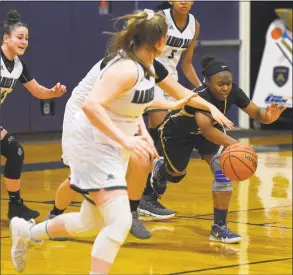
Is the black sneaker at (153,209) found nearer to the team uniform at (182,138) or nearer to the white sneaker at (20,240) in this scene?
the team uniform at (182,138)

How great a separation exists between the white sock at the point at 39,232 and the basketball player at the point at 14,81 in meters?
1.72

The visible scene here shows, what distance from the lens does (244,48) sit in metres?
15.0

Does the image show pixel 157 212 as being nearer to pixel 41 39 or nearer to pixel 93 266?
pixel 93 266

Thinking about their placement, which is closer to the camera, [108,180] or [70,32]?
[108,180]

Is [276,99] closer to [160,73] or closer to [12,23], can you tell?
[12,23]

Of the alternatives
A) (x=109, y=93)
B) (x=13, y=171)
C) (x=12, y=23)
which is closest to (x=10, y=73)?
(x=12, y=23)

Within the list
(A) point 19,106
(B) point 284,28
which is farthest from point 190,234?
(B) point 284,28

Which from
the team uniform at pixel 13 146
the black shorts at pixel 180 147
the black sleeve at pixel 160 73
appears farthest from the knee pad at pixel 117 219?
the team uniform at pixel 13 146

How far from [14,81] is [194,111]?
1.37 meters

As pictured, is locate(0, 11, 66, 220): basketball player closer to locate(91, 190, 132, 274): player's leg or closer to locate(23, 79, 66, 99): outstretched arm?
locate(23, 79, 66, 99): outstretched arm

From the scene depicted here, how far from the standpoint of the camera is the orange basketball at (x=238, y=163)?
255 inches

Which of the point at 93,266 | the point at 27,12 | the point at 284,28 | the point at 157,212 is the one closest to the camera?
the point at 93,266

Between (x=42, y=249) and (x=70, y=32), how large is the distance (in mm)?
7012

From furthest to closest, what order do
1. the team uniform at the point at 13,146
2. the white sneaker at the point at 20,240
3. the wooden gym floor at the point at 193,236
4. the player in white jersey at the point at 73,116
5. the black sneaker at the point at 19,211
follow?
1. the black sneaker at the point at 19,211
2. the team uniform at the point at 13,146
3. the player in white jersey at the point at 73,116
4. the wooden gym floor at the point at 193,236
5. the white sneaker at the point at 20,240
